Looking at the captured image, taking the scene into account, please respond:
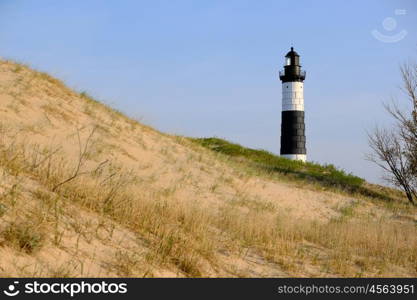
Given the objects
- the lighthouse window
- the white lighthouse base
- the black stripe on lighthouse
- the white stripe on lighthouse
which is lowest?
the white lighthouse base

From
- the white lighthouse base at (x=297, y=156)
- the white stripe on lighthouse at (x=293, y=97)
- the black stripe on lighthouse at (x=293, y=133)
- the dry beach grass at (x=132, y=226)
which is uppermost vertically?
the white stripe on lighthouse at (x=293, y=97)

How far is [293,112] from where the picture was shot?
106 ft

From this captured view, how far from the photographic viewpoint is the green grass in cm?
2362

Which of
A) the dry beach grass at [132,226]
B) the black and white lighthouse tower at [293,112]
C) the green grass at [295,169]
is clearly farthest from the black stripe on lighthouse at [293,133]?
the dry beach grass at [132,226]

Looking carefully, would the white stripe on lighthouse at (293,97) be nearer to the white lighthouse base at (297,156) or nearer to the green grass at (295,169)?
the white lighthouse base at (297,156)

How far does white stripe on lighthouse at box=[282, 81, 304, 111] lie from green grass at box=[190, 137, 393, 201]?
4.48 m

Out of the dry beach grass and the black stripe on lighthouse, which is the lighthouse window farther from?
the dry beach grass

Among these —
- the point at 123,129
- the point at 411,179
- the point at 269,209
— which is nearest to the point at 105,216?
the point at 269,209

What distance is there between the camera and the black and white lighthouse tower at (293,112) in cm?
3198

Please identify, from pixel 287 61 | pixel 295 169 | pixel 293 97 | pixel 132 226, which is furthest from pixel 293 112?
pixel 132 226

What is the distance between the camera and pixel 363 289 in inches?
203

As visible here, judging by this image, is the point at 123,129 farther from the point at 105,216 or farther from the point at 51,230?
the point at 51,230

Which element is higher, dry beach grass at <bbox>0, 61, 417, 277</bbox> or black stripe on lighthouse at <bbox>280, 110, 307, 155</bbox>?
black stripe on lighthouse at <bbox>280, 110, 307, 155</bbox>

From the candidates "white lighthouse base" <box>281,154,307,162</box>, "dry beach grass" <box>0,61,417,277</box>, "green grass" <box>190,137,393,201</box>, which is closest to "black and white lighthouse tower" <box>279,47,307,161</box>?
"white lighthouse base" <box>281,154,307,162</box>
